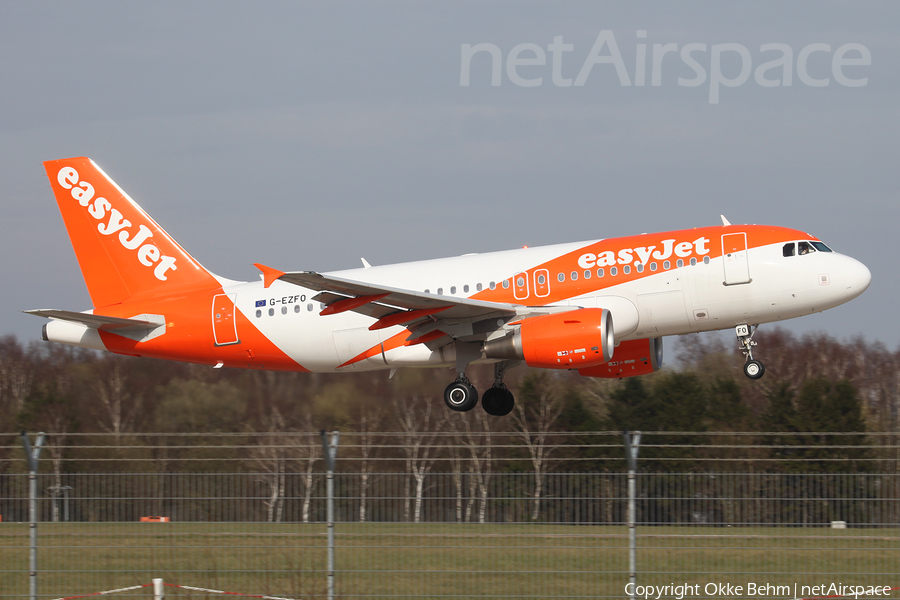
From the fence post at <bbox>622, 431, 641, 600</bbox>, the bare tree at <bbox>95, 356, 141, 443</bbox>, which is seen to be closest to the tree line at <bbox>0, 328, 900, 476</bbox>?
the bare tree at <bbox>95, 356, 141, 443</bbox>

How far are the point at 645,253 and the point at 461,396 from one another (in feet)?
18.8

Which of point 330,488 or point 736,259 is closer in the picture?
point 330,488

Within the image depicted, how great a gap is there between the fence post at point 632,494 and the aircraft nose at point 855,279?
13.6 metres

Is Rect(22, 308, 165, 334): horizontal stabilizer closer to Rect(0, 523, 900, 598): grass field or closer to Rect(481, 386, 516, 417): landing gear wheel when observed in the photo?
Rect(481, 386, 516, 417): landing gear wheel

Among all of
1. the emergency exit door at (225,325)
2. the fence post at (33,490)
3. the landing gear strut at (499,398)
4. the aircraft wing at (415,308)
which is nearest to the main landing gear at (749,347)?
the aircraft wing at (415,308)

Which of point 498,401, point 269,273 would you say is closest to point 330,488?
point 269,273

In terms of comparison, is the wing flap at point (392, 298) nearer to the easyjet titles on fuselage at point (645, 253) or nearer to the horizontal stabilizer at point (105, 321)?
the easyjet titles on fuselage at point (645, 253)

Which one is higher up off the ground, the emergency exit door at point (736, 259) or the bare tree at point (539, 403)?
the emergency exit door at point (736, 259)

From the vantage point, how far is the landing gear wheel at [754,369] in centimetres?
2311

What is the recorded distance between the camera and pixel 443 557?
43.4ft

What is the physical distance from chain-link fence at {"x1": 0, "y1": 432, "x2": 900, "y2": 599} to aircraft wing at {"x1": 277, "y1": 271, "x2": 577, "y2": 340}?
7285mm

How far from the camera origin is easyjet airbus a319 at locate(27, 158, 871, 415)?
2233cm

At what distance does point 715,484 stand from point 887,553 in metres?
3.11

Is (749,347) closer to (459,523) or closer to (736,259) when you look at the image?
(736,259)
